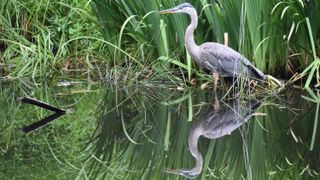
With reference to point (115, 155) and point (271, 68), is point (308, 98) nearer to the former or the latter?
point (271, 68)

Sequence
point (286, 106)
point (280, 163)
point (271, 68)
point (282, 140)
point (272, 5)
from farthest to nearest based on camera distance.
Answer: point (271, 68) → point (272, 5) → point (286, 106) → point (282, 140) → point (280, 163)

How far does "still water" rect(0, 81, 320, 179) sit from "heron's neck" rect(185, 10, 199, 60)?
14.2 inches

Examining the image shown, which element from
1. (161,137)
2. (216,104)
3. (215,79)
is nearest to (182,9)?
(215,79)

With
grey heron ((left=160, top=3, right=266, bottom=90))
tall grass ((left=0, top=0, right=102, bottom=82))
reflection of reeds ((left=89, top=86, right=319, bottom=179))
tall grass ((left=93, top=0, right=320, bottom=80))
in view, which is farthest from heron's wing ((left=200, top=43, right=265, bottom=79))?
tall grass ((left=0, top=0, right=102, bottom=82))

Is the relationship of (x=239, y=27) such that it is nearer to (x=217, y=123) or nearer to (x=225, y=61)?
(x=225, y=61)

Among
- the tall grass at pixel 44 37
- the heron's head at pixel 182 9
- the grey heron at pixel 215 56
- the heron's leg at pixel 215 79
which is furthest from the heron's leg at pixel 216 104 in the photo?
the tall grass at pixel 44 37

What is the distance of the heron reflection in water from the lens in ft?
12.4

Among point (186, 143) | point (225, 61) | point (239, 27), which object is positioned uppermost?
point (239, 27)

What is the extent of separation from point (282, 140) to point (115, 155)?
3.52 feet

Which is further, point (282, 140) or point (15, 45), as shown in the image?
point (15, 45)

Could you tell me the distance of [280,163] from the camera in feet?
12.5

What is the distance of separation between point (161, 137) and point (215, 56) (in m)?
1.93

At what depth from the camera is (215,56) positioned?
6227 millimetres

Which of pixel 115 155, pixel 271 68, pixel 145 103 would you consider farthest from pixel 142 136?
pixel 271 68
